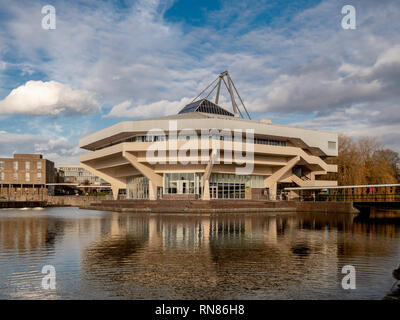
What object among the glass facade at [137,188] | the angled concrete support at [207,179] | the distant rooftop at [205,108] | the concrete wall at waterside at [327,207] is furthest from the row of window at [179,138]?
the distant rooftop at [205,108]

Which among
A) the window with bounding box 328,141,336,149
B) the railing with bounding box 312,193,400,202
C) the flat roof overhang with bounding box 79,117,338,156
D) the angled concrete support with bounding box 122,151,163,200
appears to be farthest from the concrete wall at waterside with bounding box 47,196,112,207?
the railing with bounding box 312,193,400,202

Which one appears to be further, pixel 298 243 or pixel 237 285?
pixel 298 243

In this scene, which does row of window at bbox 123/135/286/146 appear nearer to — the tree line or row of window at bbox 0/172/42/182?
the tree line

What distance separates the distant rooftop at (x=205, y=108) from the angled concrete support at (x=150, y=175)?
48.2 ft

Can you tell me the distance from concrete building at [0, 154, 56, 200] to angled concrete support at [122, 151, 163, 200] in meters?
55.0

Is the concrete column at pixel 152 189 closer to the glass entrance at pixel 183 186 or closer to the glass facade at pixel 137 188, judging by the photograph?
the glass entrance at pixel 183 186

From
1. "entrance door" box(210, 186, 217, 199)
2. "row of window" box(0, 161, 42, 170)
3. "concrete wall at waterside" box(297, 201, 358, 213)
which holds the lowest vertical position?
"concrete wall at waterside" box(297, 201, 358, 213)

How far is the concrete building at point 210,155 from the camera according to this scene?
165 ft

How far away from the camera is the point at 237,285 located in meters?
9.77

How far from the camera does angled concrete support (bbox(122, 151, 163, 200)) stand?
5272cm
